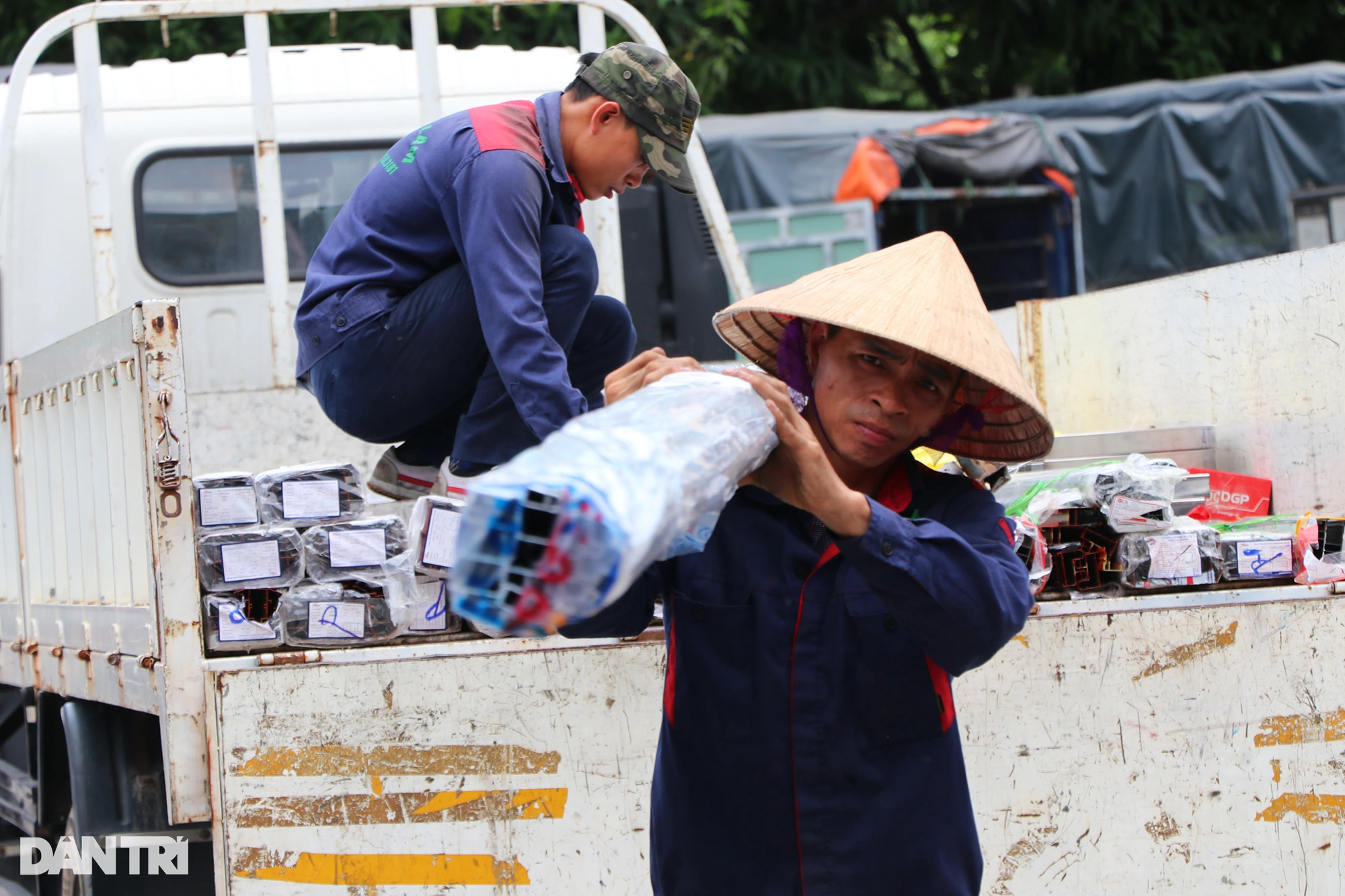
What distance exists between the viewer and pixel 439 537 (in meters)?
2.60

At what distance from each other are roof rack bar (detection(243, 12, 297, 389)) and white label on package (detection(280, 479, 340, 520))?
988mm

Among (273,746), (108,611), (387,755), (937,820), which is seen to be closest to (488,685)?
(387,755)

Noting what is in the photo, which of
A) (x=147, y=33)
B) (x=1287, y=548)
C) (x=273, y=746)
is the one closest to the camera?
(x=273, y=746)

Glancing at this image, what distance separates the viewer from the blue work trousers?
253cm

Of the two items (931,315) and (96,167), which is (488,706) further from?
(96,167)

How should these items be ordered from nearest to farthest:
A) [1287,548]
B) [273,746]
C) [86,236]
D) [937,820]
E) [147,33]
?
[937,820]
[273,746]
[1287,548]
[86,236]
[147,33]

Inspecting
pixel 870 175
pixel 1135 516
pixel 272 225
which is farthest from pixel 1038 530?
pixel 870 175

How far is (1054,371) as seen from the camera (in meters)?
4.31

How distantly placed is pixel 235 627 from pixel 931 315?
4.79 ft

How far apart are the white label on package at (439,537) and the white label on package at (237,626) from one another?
32cm

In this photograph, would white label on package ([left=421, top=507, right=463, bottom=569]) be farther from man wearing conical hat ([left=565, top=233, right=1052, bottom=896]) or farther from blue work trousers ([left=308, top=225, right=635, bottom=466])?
man wearing conical hat ([left=565, top=233, right=1052, bottom=896])

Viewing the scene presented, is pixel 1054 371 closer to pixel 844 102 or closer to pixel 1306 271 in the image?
pixel 1306 271

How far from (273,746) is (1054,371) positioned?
2796mm

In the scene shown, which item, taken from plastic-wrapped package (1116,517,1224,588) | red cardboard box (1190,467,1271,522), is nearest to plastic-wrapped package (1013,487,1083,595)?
plastic-wrapped package (1116,517,1224,588)
